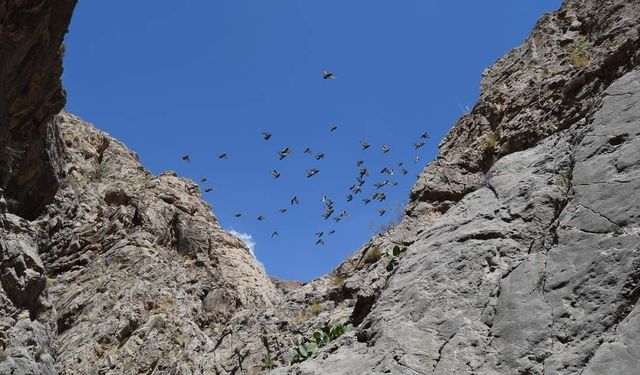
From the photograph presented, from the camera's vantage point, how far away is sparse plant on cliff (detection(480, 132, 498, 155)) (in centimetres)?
929

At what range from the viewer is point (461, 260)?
21.7 feet

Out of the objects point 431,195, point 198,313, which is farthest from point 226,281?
point 431,195

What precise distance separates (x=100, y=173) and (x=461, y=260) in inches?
1077

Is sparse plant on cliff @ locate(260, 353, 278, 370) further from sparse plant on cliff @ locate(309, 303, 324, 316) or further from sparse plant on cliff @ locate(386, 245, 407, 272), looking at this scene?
sparse plant on cliff @ locate(386, 245, 407, 272)

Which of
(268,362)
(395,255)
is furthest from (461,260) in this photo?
(268,362)

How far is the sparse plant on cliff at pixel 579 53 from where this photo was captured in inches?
347

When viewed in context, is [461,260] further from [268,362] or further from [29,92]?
[29,92]

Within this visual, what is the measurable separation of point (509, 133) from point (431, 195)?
1526 mm

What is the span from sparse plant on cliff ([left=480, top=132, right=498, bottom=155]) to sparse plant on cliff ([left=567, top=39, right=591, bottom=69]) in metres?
1.59

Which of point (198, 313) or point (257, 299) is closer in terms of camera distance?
point (198, 313)

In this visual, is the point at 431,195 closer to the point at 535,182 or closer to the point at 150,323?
the point at 535,182

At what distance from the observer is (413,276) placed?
22.8 ft

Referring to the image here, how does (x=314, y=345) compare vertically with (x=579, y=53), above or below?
below

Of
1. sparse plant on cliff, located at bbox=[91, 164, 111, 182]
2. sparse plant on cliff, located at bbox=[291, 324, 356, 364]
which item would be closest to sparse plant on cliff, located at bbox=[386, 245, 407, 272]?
sparse plant on cliff, located at bbox=[291, 324, 356, 364]
